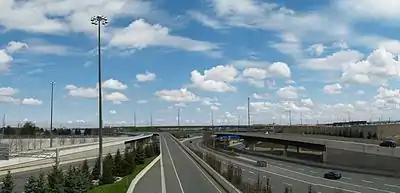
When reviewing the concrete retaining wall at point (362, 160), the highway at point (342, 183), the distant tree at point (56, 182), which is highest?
the distant tree at point (56, 182)

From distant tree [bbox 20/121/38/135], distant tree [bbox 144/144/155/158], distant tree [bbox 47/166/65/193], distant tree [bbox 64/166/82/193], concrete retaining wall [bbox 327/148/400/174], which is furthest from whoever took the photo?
distant tree [bbox 20/121/38/135]

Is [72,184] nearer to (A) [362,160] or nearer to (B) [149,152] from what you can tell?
(A) [362,160]

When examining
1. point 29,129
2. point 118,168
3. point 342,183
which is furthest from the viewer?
point 29,129

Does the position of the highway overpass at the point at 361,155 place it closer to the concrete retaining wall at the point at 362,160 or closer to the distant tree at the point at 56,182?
the concrete retaining wall at the point at 362,160

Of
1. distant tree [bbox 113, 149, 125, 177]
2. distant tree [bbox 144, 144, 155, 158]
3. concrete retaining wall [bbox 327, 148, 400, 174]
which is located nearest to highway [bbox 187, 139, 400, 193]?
concrete retaining wall [bbox 327, 148, 400, 174]

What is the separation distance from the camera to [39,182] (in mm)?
28453

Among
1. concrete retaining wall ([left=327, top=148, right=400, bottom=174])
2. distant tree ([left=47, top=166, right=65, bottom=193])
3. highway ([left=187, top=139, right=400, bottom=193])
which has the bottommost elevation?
highway ([left=187, top=139, right=400, bottom=193])

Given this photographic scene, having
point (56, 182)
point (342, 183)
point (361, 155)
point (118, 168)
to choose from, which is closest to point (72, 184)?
point (56, 182)

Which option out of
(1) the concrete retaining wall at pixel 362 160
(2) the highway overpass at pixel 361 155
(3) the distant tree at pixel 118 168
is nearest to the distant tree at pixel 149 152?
(2) the highway overpass at pixel 361 155

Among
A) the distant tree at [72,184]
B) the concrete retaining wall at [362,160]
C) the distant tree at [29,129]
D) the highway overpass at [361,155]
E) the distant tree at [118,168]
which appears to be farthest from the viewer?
the distant tree at [29,129]

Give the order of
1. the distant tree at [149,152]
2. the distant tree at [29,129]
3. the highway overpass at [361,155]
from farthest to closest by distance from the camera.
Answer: the distant tree at [29,129], the distant tree at [149,152], the highway overpass at [361,155]

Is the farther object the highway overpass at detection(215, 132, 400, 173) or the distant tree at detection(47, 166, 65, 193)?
the highway overpass at detection(215, 132, 400, 173)

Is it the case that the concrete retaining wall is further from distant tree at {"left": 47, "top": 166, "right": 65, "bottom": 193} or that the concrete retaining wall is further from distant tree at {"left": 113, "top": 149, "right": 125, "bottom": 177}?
distant tree at {"left": 47, "top": 166, "right": 65, "bottom": 193}

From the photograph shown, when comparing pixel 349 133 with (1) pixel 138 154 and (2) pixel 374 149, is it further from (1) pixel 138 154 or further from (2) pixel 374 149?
(1) pixel 138 154
